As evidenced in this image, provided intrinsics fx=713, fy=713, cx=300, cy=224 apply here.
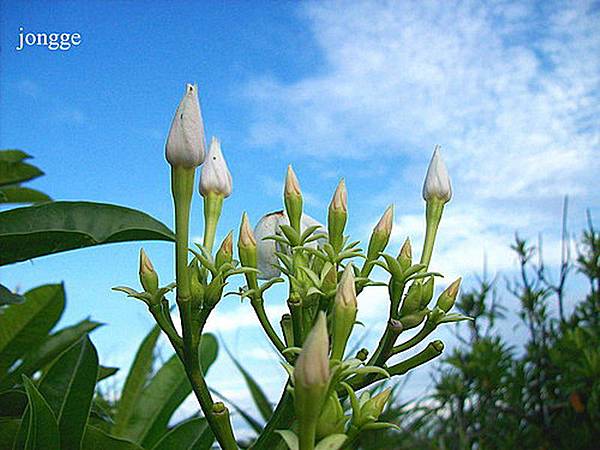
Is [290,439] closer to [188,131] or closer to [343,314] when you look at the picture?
[343,314]

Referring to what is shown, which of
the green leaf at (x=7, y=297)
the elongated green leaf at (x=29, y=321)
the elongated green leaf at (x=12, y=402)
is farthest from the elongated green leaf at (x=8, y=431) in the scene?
the elongated green leaf at (x=29, y=321)

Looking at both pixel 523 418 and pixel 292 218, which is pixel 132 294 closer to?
pixel 292 218

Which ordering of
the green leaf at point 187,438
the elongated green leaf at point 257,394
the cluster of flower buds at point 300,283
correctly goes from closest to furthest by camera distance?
1. the cluster of flower buds at point 300,283
2. the green leaf at point 187,438
3. the elongated green leaf at point 257,394

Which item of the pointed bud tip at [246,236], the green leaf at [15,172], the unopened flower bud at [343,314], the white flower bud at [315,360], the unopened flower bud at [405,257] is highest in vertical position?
the green leaf at [15,172]

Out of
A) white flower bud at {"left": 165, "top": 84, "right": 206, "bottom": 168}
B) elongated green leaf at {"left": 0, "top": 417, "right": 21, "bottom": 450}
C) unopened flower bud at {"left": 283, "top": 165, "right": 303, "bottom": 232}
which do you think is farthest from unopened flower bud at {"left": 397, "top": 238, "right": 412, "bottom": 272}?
elongated green leaf at {"left": 0, "top": 417, "right": 21, "bottom": 450}

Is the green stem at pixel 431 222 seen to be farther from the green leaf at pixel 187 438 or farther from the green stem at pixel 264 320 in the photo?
the green leaf at pixel 187 438

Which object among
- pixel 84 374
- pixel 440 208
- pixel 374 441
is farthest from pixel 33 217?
pixel 374 441
